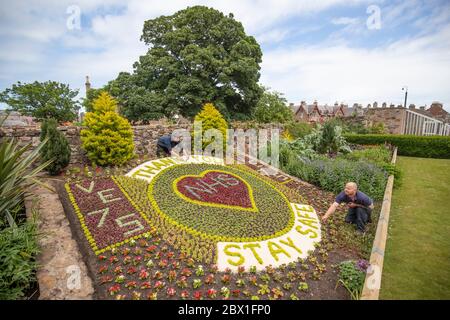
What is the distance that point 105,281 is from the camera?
379cm

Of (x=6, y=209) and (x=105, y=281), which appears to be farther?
(x=6, y=209)

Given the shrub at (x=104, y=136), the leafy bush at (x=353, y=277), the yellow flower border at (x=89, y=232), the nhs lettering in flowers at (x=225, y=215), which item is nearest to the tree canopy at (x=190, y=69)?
the shrub at (x=104, y=136)

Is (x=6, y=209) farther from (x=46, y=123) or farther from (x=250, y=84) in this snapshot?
(x=250, y=84)

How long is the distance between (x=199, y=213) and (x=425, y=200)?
8437mm

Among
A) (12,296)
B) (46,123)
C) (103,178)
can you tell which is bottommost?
(12,296)

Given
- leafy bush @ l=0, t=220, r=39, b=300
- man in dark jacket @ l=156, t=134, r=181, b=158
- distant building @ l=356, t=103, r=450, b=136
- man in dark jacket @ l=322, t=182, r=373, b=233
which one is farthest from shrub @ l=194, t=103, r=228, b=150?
distant building @ l=356, t=103, r=450, b=136

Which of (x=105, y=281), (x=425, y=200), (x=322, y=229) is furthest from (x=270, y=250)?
(x=425, y=200)

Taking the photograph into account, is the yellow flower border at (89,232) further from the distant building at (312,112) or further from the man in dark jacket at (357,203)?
the distant building at (312,112)

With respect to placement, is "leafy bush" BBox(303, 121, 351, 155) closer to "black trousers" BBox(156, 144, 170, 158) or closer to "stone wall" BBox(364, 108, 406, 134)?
"black trousers" BBox(156, 144, 170, 158)

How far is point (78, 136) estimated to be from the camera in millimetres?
9023

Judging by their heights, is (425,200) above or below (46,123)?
below

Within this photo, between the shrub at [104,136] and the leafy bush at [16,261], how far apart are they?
4.37m

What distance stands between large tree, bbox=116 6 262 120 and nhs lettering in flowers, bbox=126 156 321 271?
10221 mm

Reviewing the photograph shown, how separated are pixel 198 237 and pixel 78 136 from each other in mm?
6798
